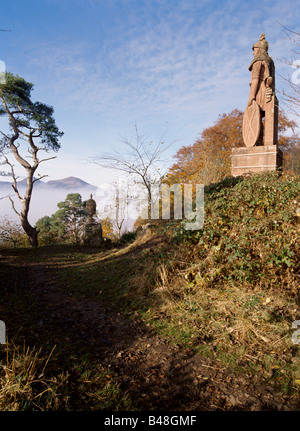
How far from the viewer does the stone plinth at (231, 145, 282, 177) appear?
7547mm

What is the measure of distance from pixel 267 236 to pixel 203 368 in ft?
→ 7.45

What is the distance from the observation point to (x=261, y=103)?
8.07 m

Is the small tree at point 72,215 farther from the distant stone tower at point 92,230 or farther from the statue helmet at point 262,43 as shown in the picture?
the statue helmet at point 262,43

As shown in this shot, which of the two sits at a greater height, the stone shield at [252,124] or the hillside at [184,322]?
the stone shield at [252,124]

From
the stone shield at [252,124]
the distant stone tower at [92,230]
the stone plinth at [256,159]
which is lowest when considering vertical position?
the distant stone tower at [92,230]

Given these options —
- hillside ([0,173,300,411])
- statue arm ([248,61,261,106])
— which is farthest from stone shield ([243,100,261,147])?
hillside ([0,173,300,411])

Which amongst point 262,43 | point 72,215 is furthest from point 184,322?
point 72,215

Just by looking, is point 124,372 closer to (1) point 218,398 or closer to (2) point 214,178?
(1) point 218,398

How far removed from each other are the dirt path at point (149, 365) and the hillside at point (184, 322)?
12mm

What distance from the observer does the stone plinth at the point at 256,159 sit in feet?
24.8

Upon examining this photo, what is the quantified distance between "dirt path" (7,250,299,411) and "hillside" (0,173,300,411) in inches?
0.5

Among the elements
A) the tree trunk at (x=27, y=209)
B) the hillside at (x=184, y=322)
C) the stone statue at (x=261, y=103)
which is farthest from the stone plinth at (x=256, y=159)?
the tree trunk at (x=27, y=209)

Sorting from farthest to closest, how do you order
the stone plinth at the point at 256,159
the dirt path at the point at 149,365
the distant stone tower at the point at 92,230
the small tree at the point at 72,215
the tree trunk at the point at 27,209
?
the small tree at the point at 72,215 < the tree trunk at the point at 27,209 < the distant stone tower at the point at 92,230 < the stone plinth at the point at 256,159 < the dirt path at the point at 149,365
